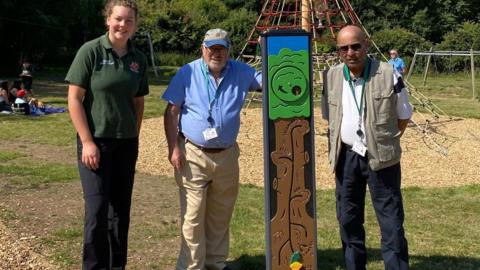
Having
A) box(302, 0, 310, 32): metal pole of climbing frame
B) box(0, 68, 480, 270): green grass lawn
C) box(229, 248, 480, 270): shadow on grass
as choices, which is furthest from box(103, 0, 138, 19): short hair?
box(302, 0, 310, 32): metal pole of climbing frame

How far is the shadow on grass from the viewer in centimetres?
465

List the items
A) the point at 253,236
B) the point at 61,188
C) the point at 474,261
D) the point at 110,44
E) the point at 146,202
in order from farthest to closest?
the point at 61,188, the point at 146,202, the point at 253,236, the point at 474,261, the point at 110,44

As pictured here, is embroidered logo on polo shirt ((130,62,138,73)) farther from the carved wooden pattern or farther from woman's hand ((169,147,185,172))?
the carved wooden pattern

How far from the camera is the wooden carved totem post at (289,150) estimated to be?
3617mm

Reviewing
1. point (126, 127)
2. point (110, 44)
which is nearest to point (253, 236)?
point (126, 127)

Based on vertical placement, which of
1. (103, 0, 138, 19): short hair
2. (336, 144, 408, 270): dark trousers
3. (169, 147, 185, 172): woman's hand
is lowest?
(336, 144, 408, 270): dark trousers

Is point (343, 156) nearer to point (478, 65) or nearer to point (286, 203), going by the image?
point (286, 203)

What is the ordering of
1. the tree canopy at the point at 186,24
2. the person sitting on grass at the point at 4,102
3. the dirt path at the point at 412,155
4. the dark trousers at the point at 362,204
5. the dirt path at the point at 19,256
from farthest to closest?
the tree canopy at the point at 186,24, the person sitting on grass at the point at 4,102, the dirt path at the point at 412,155, the dirt path at the point at 19,256, the dark trousers at the point at 362,204

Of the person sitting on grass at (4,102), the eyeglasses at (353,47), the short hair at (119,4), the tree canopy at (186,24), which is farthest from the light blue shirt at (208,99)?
the tree canopy at (186,24)

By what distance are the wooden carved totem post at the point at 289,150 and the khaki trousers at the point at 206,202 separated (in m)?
0.41

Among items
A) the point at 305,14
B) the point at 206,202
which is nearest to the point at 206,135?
the point at 206,202

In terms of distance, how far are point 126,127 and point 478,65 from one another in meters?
36.5

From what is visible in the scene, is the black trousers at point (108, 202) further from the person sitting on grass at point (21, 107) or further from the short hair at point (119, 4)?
the person sitting on grass at point (21, 107)

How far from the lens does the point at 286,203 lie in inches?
148
